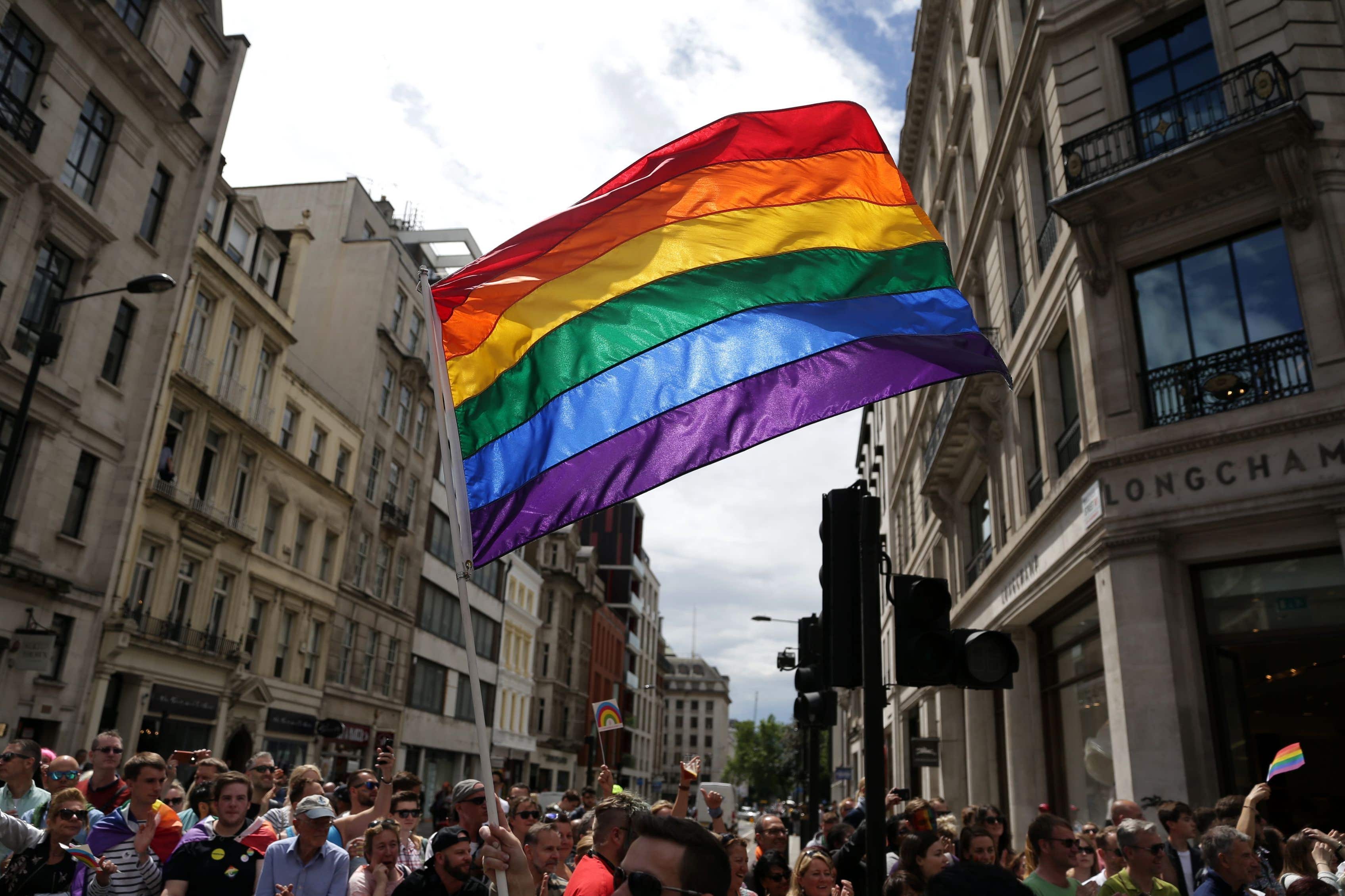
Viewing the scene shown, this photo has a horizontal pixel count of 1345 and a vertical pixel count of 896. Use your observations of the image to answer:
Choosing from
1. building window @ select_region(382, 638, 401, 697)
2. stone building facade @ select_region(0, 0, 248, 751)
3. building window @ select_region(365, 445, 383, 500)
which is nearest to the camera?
stone building facade @ select_region(0, 0, 248, 751)

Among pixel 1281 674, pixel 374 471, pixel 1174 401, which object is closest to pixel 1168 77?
pixel 1174 401

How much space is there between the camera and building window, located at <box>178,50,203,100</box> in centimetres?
2488

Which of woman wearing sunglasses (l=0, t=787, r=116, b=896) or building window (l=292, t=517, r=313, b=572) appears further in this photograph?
building window (l=292, t=517, r=313, b=572)

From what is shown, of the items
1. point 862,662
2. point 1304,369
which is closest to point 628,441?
point 862,662

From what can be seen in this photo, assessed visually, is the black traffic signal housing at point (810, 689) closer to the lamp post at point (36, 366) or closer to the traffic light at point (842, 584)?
the traffic light at point (842, 584)

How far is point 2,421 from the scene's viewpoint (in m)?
19.0

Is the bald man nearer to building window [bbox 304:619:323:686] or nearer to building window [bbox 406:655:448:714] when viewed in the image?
building window [bbox 304:619:323:686]

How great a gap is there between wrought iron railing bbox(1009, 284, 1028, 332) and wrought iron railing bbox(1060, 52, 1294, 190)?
146 inches

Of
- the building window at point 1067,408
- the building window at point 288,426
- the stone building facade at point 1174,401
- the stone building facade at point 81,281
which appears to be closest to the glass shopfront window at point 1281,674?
the stone building facade at point 1174,401

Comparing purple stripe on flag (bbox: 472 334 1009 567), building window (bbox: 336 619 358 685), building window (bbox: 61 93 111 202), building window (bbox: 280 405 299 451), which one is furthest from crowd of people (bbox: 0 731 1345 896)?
building window (bbox: 336 619 358 685)

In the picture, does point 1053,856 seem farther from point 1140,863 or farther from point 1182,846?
point 1182,846

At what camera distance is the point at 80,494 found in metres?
21.4

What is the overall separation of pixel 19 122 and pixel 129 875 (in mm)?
18578

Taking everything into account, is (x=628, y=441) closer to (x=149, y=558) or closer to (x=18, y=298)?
(x=18, y=298)
